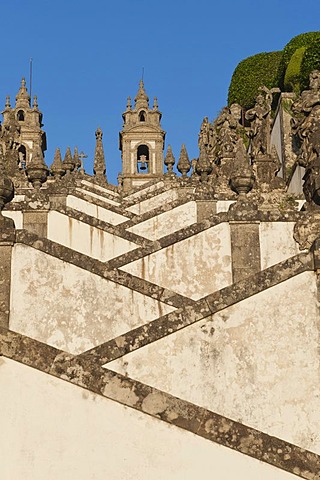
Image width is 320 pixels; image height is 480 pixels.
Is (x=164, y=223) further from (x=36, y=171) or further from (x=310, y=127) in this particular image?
(x=310, y=127)

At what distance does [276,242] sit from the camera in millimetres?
12703

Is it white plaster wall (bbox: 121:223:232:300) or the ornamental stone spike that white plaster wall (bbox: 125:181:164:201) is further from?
the ornamental stone spike

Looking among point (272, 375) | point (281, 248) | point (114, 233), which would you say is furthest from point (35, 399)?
point (114, 233)

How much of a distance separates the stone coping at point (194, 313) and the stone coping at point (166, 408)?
2.33 m

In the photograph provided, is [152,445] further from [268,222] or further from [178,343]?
[268,222]

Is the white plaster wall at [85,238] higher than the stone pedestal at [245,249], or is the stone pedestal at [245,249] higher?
the stone pedestal at [245,249]

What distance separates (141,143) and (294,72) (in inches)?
1875

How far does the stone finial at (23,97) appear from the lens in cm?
7841

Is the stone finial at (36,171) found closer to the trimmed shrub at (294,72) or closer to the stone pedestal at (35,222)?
the stone pedestal at (35,222)

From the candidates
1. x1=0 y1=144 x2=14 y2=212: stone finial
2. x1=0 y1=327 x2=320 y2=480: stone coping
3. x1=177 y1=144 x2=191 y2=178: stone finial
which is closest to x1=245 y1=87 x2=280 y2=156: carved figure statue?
x1=177 y1=144 x2=191 y2=178: stone finial

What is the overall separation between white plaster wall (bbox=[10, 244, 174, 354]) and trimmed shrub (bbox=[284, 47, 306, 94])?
845 inches

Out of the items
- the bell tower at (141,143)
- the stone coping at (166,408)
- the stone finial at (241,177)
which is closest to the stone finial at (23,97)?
the bell tower at (141,143)

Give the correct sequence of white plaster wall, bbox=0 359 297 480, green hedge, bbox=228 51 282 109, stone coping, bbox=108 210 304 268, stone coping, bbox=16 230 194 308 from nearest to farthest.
Result: white plaster wall, bbox=0 359 297 480 < stone coping, bbox=16 230 194 308 < stone coping, bbox=108 210 304 268 < green hedge, bbox=228 51 282 109

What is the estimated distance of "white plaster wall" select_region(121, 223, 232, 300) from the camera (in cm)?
1307
